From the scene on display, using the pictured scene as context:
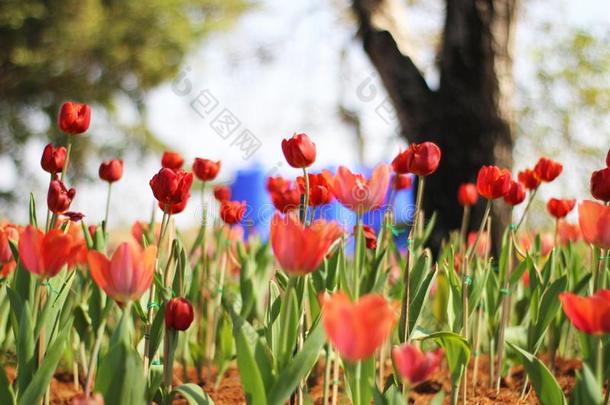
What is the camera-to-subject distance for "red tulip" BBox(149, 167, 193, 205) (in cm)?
111

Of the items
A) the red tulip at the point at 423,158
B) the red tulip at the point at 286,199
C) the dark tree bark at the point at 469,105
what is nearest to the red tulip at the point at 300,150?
the red tulip at the point at 423,158

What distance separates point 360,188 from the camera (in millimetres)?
1155

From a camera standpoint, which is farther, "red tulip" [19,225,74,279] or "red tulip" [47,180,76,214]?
"red tulip" [47,180,76,214]

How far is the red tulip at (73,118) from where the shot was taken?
136 centimetres

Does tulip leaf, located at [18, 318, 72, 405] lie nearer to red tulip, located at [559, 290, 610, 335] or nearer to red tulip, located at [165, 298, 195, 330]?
red tulip, located at [165, 298, 195, 330]

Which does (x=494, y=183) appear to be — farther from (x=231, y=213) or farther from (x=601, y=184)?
(x=231, y=213)

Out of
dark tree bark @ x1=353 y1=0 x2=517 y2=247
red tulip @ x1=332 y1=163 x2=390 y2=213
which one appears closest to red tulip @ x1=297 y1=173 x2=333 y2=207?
red tulip @ x1=332 y1=163 x2=390 y2=213

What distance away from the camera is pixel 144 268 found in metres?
0.91

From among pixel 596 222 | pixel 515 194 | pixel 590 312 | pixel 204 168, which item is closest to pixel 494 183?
pixel 515 194

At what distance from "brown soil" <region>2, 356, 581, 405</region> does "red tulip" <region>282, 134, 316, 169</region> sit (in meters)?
0.54

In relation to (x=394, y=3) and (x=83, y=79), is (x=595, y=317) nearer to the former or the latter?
(x=394, y=3)

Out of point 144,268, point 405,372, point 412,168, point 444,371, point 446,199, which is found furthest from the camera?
point 446,199

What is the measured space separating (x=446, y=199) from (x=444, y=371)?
2.07 meters

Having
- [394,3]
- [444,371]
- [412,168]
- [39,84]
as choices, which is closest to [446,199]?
[394,3]
